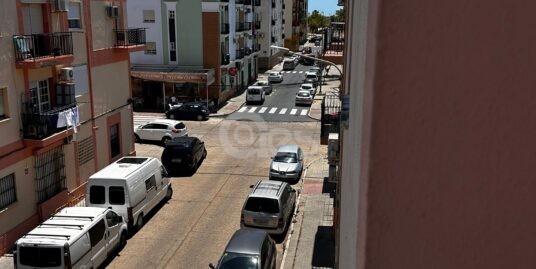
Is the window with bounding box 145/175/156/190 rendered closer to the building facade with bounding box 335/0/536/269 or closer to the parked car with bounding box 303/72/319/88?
the building facade with bounding box 335/0/536/269

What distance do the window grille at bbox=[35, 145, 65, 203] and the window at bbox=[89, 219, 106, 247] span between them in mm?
4192

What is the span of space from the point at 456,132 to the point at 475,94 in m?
0.10

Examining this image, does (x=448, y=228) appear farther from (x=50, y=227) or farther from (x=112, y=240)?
(x=112, y=240)

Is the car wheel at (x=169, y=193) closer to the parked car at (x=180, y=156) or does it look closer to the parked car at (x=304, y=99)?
the parked car at (x=180, y=156)

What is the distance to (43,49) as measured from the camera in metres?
17.3

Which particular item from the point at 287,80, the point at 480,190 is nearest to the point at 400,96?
the point at 480,190

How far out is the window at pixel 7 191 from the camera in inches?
613

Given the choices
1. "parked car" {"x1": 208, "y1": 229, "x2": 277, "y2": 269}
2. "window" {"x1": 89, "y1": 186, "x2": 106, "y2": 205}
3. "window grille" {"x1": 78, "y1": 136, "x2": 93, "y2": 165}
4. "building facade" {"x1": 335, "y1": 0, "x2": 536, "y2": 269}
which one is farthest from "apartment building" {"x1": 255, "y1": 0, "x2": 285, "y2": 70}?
"building facade" {"x1": 335, "y1": 0, "x2": 536, "y2": 269}

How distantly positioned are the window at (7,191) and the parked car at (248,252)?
23.6 feet

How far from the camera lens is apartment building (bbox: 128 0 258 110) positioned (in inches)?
1614

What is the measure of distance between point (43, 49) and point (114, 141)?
7323 millimetres

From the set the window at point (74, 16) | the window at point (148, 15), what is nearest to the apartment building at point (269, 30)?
the window at point (148, 15)

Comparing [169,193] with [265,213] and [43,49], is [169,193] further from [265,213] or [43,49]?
[43,49]

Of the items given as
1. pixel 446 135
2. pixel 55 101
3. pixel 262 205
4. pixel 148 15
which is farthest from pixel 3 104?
pixel 148 15
